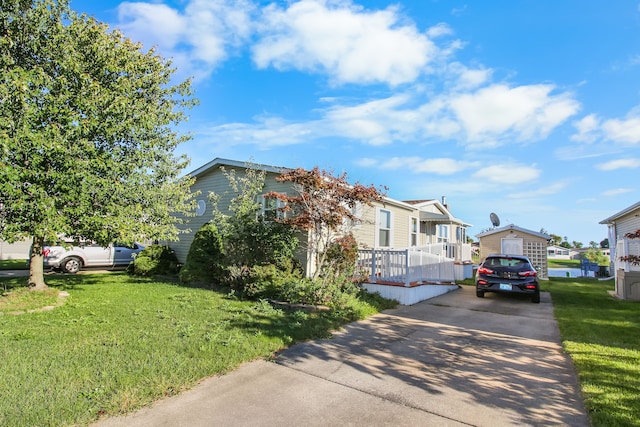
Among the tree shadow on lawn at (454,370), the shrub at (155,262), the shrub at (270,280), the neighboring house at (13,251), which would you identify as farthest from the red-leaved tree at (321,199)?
the neighboring house at (13,251)

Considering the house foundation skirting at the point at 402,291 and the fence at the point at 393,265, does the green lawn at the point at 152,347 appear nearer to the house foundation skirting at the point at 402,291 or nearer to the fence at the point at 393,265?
the house foundation skirting at the point at 402,291

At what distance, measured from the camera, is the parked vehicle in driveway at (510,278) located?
10602mm

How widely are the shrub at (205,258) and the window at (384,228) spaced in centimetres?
621

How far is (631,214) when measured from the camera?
1677 centimetres

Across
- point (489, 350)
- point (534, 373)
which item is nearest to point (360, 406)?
point (534, 373)

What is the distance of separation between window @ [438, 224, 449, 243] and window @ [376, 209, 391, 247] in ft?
23.8

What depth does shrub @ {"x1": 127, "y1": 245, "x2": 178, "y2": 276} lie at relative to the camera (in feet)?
43.9

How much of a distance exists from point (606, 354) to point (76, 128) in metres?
10.8

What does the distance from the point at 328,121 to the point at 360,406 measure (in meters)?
11.1

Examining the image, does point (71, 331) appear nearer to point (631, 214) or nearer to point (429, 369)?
point (429, 369)

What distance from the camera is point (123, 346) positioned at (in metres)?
4.80

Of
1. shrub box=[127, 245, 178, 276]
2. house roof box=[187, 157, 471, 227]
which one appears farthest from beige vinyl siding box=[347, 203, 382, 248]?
shrub box=[127, 245, 178, 276]

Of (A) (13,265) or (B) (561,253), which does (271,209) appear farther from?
(B) (561,253)

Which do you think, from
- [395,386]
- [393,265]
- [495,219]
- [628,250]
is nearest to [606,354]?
[395,386]
